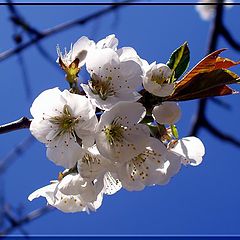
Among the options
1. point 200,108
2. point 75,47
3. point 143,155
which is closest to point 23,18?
point 200,108

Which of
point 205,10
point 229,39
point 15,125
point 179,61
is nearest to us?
point 15,125

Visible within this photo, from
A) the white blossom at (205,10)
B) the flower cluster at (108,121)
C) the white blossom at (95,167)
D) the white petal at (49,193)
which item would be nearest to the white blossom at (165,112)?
the flower cluster at (108,121)

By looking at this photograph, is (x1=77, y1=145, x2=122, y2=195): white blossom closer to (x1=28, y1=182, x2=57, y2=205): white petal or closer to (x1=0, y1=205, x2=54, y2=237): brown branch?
(x1=28, y1=182, x2=57, y2=205): white petal

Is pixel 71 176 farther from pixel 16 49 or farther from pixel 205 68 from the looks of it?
pixel 16 49

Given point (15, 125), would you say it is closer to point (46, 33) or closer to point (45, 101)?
point (45, 101)

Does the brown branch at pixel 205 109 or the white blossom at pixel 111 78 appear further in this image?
the brown branch at pixel 205 109

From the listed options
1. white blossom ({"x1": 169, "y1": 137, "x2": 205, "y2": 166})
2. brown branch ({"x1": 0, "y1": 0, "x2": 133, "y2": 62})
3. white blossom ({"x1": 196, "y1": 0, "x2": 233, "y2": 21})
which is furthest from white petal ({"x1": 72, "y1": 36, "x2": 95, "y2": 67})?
white blossom ({"x1": 196, "y1": 0, "x2": 233, "y2": 21})

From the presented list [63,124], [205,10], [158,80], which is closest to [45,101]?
[63,124]

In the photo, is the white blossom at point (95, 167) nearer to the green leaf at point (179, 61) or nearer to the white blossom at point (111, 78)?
the white blossom at point (111, 78)
